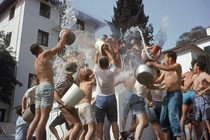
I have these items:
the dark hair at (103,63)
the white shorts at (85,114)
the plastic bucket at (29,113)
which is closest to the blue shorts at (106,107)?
the white shorts at (85,114)

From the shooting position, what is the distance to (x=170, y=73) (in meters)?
4.86

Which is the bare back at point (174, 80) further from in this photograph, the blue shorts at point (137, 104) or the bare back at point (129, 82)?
the bare back at point (129, 82)

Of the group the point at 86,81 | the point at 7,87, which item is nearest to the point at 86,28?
the point at 7,87

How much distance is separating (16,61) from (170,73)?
60.0 feet

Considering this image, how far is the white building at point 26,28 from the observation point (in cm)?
2133

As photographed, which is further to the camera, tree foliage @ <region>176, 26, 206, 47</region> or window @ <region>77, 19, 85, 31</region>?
tree foliage @ <region>176, 26, 206, 47</region>

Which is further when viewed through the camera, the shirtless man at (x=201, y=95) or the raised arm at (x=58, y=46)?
the shirtless man at (x=201, y=95)

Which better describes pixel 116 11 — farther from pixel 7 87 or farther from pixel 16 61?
pixel 7 87

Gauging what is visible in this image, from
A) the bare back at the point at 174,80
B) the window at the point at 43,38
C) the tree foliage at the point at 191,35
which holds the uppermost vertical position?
the tree foliage at the point at 191,35

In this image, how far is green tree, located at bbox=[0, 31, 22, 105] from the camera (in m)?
19.3

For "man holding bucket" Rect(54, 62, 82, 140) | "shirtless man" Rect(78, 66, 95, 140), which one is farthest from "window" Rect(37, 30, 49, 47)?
"shirtless man" Rect(78, 66, 95, 140)

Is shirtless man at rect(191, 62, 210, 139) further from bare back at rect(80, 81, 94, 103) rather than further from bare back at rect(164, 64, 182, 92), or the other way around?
bare back at rect(80, 81, 94, 103)

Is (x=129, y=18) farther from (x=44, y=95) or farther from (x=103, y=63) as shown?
(x=44, y=95)

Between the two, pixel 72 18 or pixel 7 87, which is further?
pixel 72 18
